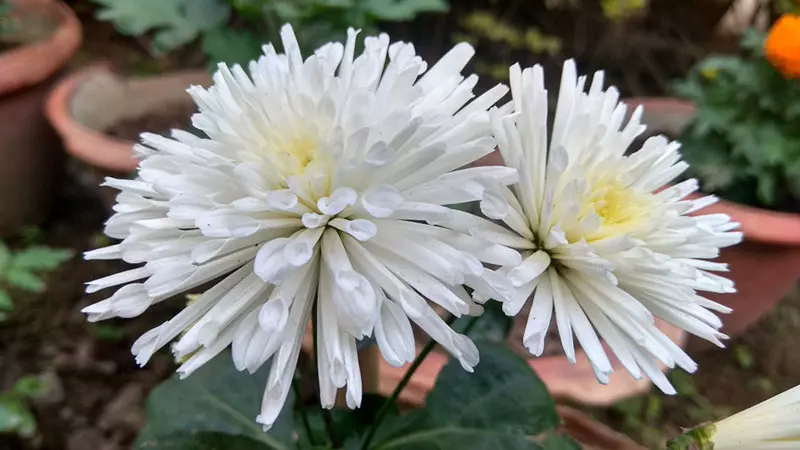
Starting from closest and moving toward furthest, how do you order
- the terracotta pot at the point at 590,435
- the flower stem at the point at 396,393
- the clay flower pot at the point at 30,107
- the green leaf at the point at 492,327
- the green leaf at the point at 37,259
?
the flower stem at the point at 396,393 → the green leaf at the point at 492,327 → the terracotta pot at the point at 590,435 → the green leaf at the point at 37,259 → the clay flower pot at the point at 30,107

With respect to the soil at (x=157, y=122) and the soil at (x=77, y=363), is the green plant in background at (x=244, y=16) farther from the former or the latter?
the soil at (x=77, y=363)

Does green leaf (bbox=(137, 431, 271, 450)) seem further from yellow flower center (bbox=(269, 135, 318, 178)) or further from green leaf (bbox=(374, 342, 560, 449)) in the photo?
yellow flower center (bbox=(269, 135, 318, 178))

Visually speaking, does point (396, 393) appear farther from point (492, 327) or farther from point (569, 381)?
point (569, 381)

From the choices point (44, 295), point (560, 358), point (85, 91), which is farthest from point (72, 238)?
point (560, 358)

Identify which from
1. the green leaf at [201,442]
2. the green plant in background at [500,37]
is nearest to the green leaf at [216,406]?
the green leaf at [201,442]

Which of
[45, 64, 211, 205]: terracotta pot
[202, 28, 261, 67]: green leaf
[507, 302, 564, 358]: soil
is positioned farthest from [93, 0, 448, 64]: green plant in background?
[507, 302, 564, 358]: soil
